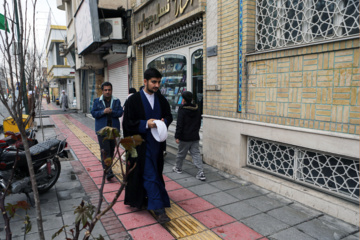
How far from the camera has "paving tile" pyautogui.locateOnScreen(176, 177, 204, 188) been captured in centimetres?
510

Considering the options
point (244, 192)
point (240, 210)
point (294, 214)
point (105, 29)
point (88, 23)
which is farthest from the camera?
point (88, 23)

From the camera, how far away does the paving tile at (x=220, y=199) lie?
4.26 metres

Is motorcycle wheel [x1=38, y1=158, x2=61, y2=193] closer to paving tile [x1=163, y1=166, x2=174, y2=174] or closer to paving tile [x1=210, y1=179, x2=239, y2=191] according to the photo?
paving tile [x1=163, y1=166, x2=174, y2=174]

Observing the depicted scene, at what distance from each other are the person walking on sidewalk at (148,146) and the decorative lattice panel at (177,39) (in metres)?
3.55

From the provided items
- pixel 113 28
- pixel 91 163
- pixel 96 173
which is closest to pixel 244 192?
pixel 96 173

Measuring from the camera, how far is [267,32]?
4.82 metres

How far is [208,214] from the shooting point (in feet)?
12.7

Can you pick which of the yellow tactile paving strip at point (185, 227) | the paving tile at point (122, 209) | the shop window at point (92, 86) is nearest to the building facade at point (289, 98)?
the yellow tactile paving strip at point (185, 227)

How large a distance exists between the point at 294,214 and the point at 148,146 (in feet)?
7.30

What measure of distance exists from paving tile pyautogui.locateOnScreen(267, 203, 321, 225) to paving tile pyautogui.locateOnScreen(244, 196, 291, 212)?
0.10 meters

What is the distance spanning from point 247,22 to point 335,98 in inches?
84.2

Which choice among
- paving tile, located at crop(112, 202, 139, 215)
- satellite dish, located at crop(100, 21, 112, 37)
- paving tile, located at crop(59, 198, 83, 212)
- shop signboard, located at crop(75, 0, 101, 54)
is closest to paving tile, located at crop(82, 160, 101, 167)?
paving tile, located at crop(59, 198, 83, 212)

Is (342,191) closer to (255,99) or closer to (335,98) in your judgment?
(335,98)

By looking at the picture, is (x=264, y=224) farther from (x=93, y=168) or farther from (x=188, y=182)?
(x=93, y=168)
